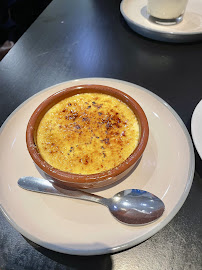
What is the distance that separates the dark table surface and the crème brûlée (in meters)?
0.24

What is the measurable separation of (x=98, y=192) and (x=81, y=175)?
0.30ft

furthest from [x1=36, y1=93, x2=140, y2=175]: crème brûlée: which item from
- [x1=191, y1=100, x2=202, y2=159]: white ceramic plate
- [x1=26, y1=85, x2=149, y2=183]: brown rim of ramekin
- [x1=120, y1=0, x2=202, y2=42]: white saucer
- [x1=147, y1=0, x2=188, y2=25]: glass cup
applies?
[x1=147, y1=0, x2=188, y2=25]: glass cup

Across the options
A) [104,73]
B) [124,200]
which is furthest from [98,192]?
[104,73]

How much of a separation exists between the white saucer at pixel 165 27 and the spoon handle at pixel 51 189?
1.00 meters

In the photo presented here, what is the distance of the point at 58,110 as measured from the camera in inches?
37.0

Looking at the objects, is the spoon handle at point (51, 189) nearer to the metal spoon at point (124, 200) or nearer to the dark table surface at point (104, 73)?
the metal spoon at point (124, 200)

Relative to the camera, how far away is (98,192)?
30.3 inches

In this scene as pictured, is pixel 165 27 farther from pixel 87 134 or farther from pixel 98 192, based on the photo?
pixel 98 192

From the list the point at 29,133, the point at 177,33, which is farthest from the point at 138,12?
the point at 29,133

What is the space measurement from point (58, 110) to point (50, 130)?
10 cm

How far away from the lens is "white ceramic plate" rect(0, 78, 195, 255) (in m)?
0.65

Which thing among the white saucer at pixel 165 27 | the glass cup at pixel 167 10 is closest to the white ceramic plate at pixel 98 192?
the white saucer at pixel 165 27

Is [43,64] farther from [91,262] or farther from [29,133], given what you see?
[91,262]

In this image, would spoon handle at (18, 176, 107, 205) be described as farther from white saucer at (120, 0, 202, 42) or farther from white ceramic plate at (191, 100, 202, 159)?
white saucer at (120, 0, 202, 42)
